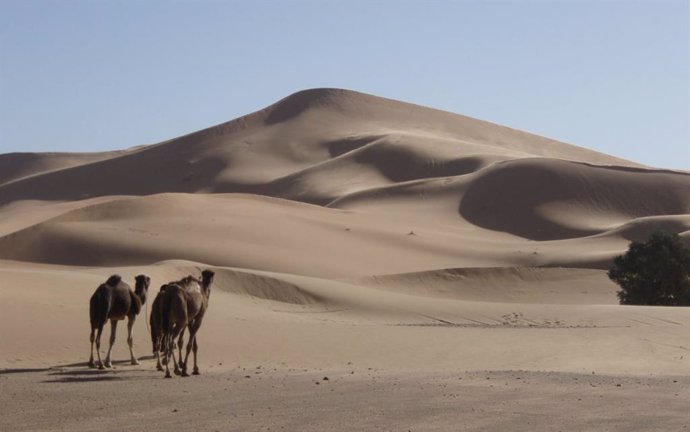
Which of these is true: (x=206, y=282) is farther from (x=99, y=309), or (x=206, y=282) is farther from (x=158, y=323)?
(x=99, y=309)

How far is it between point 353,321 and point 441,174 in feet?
220

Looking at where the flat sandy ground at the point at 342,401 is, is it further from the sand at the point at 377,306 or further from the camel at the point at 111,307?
the camel at the point at 111,307

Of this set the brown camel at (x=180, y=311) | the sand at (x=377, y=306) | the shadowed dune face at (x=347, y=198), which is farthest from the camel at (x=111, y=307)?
the shadowed dune face at (x=347, y=198)

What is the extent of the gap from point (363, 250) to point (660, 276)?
13853 mm

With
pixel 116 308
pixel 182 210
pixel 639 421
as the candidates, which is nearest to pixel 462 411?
pixel 639 421

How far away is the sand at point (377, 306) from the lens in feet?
37.6

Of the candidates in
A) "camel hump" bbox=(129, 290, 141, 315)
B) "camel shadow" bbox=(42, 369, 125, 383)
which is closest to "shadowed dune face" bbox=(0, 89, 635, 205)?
"camel hump" bbox=(129, 290, 141, 315)

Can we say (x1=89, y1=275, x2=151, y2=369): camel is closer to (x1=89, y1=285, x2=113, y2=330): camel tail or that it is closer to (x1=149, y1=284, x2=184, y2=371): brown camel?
(x1=89, y1=285, x2=113, y2=330): camel tail

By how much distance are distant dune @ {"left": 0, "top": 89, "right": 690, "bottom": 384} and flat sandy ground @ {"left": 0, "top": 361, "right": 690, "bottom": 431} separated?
234 centimetres

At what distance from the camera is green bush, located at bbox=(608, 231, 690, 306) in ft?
114

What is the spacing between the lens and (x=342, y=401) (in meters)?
11.8

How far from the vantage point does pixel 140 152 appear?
399ft

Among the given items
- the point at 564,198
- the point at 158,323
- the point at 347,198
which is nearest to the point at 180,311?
the point at 158,323

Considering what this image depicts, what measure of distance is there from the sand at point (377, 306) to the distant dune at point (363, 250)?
11 cm
